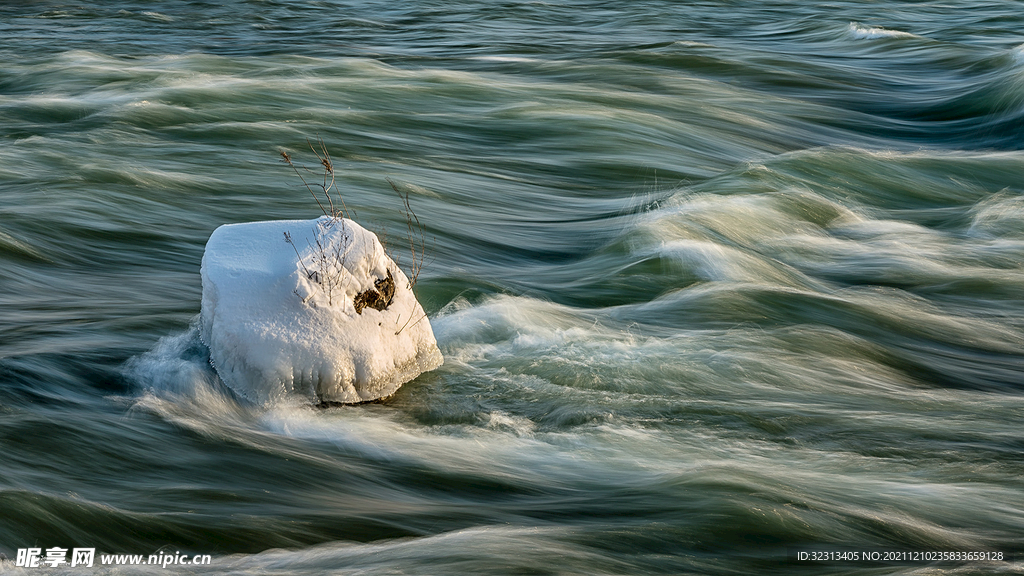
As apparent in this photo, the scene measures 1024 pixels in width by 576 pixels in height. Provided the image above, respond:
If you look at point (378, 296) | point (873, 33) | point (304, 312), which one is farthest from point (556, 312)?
point (873, 33)

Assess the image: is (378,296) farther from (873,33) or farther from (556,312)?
(873,33)

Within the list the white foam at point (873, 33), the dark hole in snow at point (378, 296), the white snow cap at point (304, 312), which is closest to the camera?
the white snow cap at point (304, 312)

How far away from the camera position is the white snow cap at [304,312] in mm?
4816

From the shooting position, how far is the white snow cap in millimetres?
4816

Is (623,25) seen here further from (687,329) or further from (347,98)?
(687,329)

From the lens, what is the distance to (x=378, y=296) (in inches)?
200

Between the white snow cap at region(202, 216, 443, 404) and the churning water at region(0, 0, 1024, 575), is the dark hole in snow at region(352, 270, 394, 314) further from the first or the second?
the churning water at region(0, 0, 1024, 575)

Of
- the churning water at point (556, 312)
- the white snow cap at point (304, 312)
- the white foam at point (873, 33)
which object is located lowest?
the churning water at point (556, 312)

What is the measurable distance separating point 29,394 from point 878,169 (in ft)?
25.1

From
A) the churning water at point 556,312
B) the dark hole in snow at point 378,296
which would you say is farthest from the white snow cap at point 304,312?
the churning water at point 556,312

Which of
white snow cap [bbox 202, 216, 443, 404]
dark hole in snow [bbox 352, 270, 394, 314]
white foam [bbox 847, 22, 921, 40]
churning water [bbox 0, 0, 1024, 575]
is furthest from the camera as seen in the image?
white foam [bbox 847, 22, 921, 40]

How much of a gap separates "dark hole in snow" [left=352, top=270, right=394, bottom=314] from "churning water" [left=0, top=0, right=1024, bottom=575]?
0.46 m

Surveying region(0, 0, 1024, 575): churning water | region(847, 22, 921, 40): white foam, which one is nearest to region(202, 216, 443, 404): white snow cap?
region(0, 0, 1024, 575): churning water

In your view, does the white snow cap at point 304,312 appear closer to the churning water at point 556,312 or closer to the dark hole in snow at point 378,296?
the dark hole in snow at point 378,296
